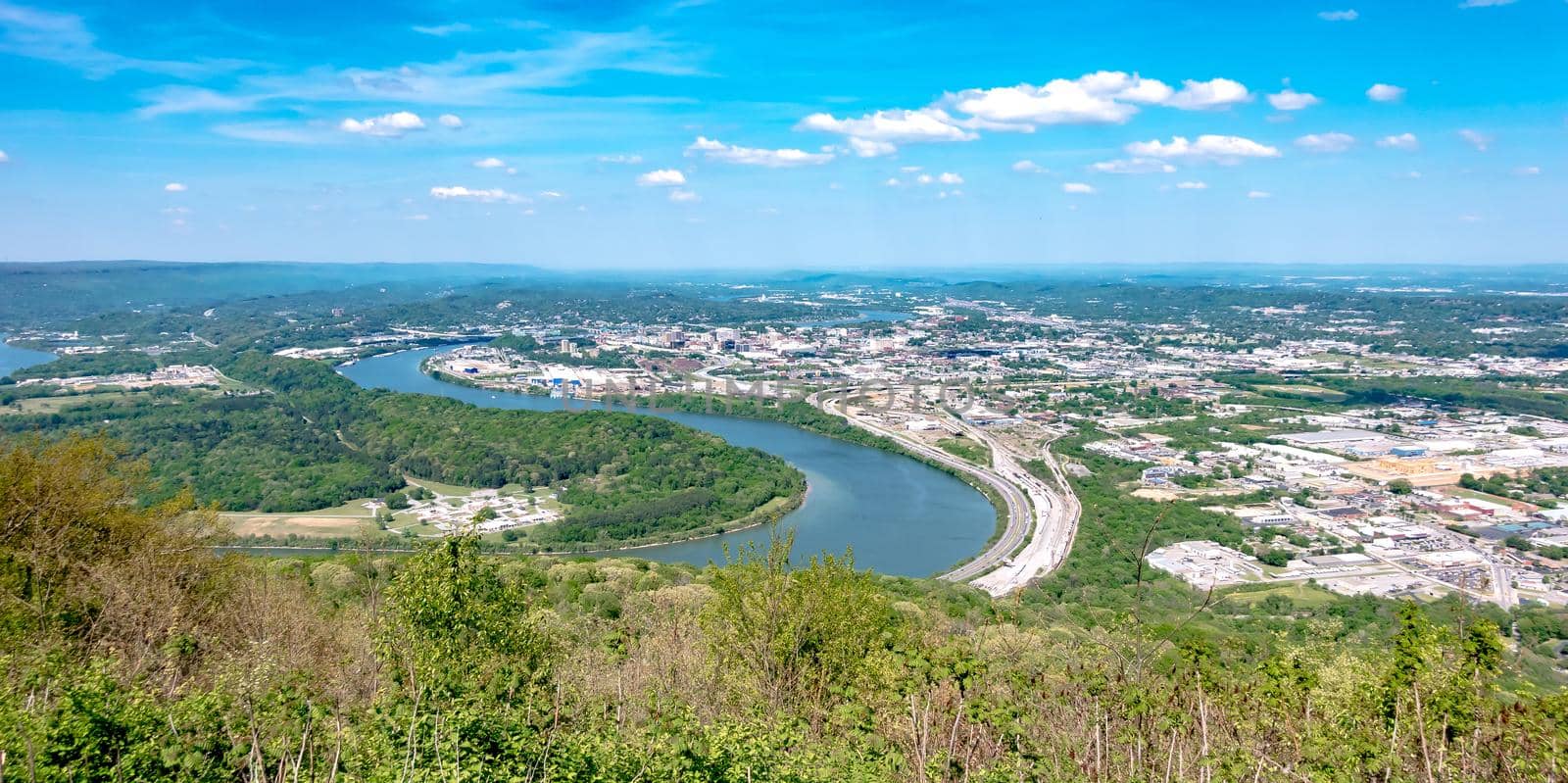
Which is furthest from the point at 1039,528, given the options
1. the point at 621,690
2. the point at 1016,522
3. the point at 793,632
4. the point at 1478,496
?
the point at 621,690

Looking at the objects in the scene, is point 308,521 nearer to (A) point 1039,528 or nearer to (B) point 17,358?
(A) point 1039,528

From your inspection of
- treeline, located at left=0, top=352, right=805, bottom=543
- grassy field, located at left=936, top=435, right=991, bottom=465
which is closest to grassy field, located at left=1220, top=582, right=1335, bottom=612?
grassy field, located at left=936, top=435, right=991, bottom=465

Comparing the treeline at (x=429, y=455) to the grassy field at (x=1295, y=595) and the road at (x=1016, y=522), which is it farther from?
the grassy field at (x=1295, y=595)

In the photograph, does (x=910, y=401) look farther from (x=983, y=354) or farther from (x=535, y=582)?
(x=535, y=582)

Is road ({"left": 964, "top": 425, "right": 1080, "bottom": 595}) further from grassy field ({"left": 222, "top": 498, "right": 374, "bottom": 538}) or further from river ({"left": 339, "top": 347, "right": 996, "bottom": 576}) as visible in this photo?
grassy field ({"left": 222, "top": 498, "right": 374, "bottom": 538})

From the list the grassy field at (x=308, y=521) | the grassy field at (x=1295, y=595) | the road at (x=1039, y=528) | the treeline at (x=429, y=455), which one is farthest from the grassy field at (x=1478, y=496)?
the grassy field at (x=308, y=521)
